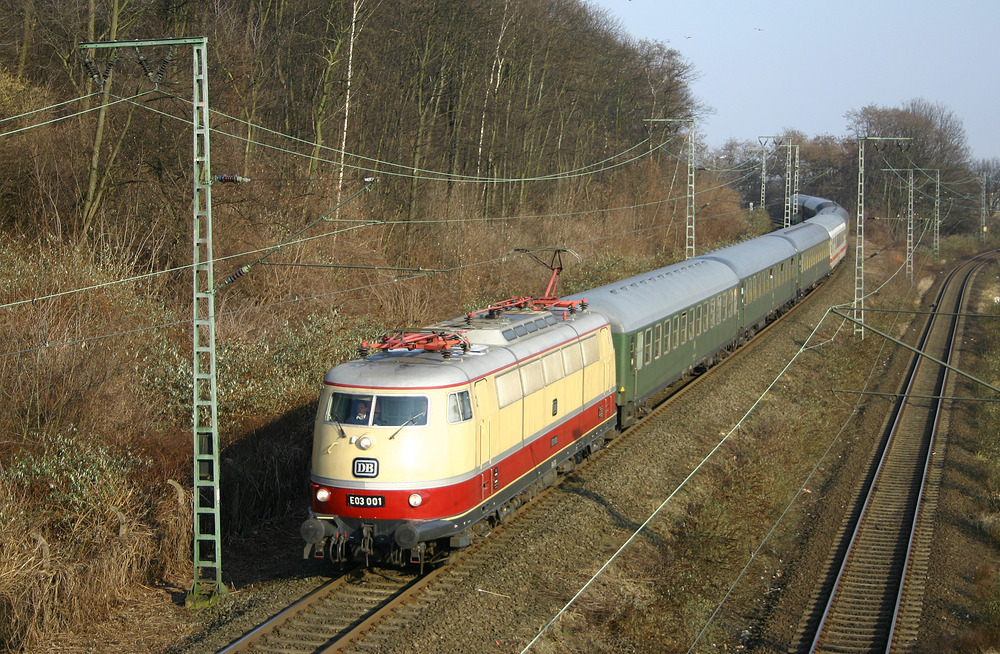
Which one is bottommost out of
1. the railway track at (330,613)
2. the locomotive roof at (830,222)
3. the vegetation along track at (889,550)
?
the vegetation along track at (889,550)

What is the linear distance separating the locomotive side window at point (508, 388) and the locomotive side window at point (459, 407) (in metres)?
0.96

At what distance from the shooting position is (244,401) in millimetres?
17875

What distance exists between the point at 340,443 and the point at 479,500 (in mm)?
2078

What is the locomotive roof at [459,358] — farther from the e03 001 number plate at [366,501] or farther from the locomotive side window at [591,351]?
the e03 001 number plate at [366,501]

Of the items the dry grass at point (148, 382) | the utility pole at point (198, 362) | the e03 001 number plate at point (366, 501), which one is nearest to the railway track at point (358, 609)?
the e03 001 number plate at point (366, 501)

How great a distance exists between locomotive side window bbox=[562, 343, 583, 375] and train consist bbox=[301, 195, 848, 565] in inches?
1.4

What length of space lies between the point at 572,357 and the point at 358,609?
20.4 feet

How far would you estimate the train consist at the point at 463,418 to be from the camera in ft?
37.1

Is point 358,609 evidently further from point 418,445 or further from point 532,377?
point 532,377

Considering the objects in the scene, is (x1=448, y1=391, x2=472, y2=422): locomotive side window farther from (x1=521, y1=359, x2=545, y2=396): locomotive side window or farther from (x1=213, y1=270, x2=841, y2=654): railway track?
(x1=213, y1=270, x2=841, y2=654): railway track

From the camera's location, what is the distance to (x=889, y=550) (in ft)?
51.3

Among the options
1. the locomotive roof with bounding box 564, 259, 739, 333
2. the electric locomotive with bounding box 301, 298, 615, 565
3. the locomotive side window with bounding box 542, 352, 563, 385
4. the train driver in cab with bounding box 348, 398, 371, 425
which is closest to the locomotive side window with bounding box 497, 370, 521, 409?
the electric locomotive with bounding box 301, 298, 615, 565

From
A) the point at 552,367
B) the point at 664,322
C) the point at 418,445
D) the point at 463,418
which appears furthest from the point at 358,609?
the point at 664,322

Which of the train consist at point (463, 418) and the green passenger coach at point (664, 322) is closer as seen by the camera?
the train consist at point (463, 418)
